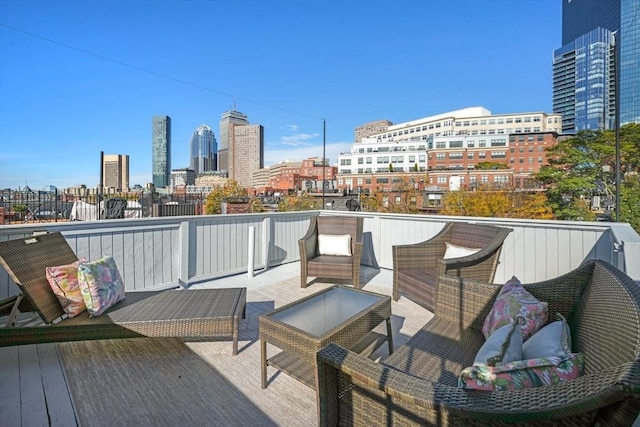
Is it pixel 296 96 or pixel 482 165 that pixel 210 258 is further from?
pixel 482 165

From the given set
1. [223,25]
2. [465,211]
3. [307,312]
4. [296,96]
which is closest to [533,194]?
[465,211]

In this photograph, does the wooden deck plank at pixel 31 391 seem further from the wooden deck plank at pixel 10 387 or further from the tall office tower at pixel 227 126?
the tall office tower at pixel 227 126

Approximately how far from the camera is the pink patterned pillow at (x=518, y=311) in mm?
1464

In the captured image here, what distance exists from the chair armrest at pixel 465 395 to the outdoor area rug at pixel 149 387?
860 millimetres

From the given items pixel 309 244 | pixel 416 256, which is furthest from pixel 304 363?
pixel 309 244

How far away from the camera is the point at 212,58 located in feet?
54.4

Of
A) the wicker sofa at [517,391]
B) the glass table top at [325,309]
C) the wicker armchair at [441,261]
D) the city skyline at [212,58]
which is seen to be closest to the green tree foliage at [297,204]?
the city skyline at [212,58]

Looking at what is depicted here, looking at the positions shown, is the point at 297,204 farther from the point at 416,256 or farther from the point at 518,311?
the point at 518,311

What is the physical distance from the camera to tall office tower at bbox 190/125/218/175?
104562mm

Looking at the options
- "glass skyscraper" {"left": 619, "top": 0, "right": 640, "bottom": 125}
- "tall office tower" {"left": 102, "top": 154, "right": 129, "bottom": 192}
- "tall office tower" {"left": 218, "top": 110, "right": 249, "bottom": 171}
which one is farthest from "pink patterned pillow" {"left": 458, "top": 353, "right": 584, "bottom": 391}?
"tall office tower" {"left": 218, "top": 110, "right": 249, "bottom": 171}

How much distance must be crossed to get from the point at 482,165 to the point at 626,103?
34.0 meters

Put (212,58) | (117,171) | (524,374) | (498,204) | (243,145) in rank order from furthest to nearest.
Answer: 1. (243,145)
2. (498,204)
3. (117,171)
4. (212,58)
5. (524,374)

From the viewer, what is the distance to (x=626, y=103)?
18.1 meters

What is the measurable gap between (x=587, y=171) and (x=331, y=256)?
97.0 ft
